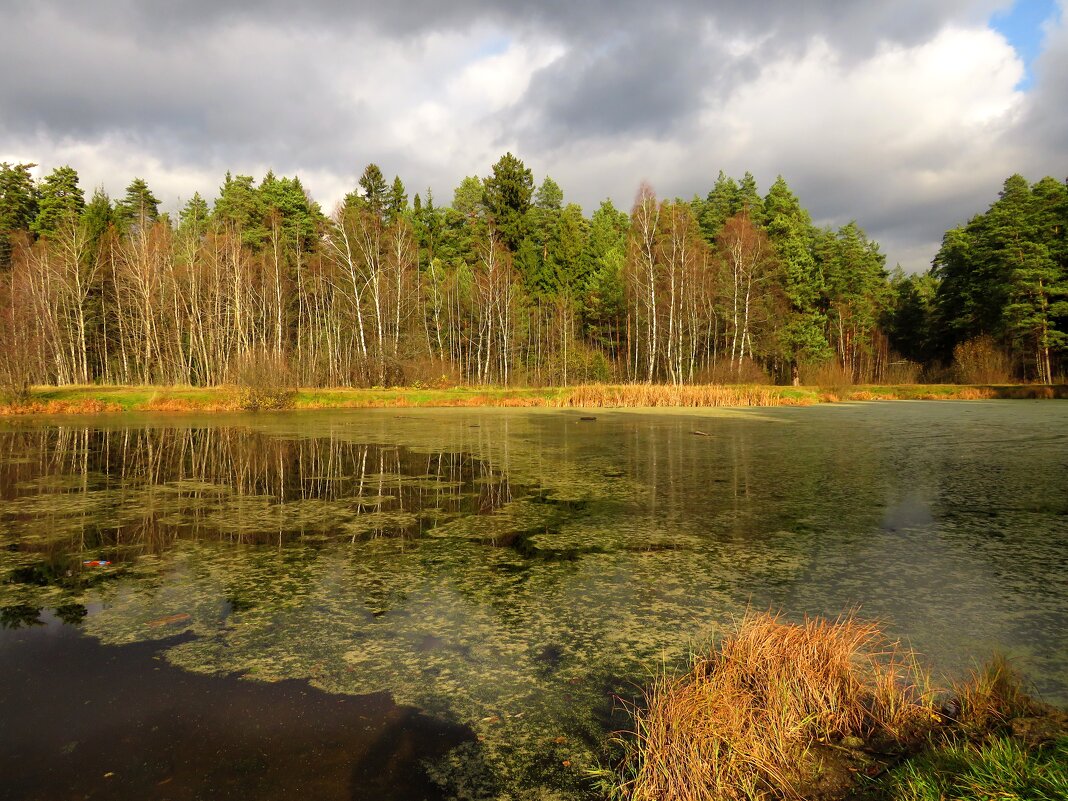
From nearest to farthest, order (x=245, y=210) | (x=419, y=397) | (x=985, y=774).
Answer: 1. (x=985, y=774)
2. (x=419, y=397)
3. (x=245, y=210)

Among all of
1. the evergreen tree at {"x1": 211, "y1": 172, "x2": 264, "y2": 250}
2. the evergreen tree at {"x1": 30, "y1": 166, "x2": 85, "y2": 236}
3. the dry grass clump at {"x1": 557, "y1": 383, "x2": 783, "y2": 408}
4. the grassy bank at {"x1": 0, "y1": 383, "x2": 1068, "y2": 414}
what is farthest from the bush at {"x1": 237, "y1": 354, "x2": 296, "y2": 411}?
the evergreen tree at {"x1": 30, "y1": 166, "x2": 85, "y2": 236}

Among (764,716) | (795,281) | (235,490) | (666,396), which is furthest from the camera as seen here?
(795,281)

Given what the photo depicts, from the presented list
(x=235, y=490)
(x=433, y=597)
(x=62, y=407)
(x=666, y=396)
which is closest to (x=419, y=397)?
(x=666, y=396)

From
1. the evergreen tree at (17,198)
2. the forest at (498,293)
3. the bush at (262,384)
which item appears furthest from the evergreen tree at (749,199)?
the evergreen tree at (17,198)

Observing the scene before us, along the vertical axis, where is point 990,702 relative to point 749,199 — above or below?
below

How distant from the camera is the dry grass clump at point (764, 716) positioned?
7.14ft

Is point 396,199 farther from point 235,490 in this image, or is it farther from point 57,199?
point 235,490

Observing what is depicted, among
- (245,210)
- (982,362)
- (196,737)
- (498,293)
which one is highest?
(245,210)

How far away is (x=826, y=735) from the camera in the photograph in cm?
251

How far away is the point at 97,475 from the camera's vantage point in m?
9.69

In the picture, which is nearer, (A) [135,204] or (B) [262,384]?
(B) [262,384]

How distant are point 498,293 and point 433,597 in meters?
32.8

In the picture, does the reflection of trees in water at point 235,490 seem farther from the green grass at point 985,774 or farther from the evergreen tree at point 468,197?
the evergreen tree at point 468,197

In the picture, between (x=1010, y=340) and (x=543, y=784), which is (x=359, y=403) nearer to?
(x=543, y=784)
